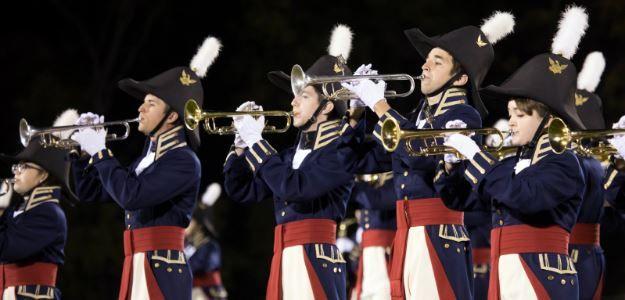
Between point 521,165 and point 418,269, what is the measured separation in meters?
0.91

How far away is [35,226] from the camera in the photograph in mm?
9453

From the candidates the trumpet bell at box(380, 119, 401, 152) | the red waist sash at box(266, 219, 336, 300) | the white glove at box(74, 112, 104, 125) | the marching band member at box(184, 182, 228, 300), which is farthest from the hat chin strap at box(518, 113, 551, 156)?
the marching band member at box(184, 182, 228, 300)

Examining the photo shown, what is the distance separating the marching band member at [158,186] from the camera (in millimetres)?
7969

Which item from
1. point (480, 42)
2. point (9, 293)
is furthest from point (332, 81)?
point (9, 293)

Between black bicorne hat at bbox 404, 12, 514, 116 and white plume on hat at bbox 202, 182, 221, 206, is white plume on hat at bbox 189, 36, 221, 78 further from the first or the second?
white plume on hat at bbox 202, 182, 221, 206

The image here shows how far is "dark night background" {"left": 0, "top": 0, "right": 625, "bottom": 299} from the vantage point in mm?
16750

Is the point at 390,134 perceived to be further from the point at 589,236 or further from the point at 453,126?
the point at 589,236

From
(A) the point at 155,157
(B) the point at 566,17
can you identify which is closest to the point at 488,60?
(B) the point at 566,17

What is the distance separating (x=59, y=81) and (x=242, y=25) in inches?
110

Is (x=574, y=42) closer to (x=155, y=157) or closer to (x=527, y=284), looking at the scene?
(x=527, y=284)

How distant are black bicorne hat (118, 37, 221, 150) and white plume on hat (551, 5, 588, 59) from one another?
101 inches

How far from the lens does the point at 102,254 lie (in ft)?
56.2

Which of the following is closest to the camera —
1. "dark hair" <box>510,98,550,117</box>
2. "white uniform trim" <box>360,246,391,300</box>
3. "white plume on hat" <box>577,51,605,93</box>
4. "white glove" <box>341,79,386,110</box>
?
"dark hair" <box>510,98,550,117</box>

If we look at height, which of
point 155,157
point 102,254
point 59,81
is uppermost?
point 59,81
